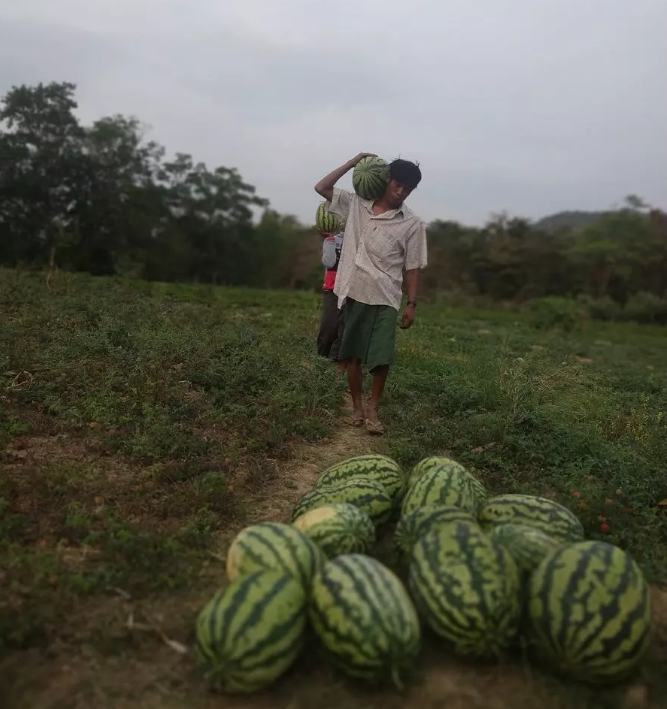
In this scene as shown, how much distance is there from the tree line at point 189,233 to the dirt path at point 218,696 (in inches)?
974

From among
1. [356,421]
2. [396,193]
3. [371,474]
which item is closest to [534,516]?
[371,474]

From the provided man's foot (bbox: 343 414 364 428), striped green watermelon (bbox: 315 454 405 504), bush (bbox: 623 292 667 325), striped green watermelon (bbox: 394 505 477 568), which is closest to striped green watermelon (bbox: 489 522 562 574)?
striped green watermelon (bbox: 394 505 477 568)

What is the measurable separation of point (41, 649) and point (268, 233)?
35.4 meters

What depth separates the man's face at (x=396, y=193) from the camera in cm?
472

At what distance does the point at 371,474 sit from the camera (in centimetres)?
340

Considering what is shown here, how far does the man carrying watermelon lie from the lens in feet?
16.0

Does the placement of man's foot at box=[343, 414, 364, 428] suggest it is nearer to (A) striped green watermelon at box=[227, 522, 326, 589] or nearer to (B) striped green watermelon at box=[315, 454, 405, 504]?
(B) striped green watermelon at box=[315, 454, 405, 504]

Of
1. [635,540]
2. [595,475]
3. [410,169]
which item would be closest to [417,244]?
[410,169]

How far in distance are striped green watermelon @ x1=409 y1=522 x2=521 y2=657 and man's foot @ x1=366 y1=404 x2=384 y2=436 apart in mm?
2314

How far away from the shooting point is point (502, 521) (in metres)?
2.97

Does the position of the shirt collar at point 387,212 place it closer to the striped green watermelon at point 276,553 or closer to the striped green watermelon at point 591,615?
the striped green watermelon at point 276,553

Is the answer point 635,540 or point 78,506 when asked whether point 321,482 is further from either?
point 635,540

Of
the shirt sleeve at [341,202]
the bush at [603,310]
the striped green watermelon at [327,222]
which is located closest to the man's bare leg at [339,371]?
the striped green watermelon at [327,222]

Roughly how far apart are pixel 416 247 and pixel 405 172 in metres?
0.56
